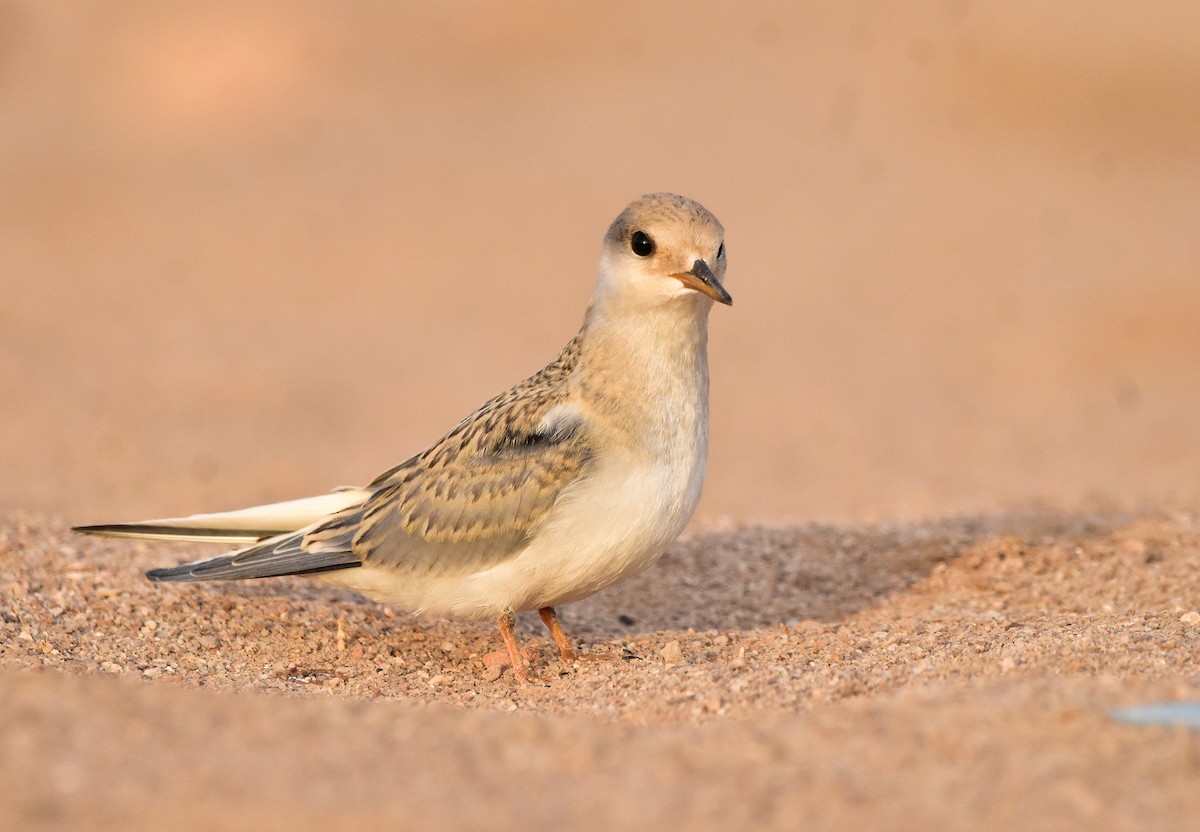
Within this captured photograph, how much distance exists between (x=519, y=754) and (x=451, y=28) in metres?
23.7

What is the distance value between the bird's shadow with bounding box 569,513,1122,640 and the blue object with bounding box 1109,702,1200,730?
285 centimetres

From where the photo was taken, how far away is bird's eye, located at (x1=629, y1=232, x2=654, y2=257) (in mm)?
6289

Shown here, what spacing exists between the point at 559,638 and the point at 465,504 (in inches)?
31.6

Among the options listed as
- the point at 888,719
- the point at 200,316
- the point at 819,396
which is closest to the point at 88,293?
the point at 200,316

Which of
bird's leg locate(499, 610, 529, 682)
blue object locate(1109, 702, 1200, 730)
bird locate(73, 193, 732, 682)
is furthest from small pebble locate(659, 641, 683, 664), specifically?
blue object locate(1109, 702, 1200, 730)

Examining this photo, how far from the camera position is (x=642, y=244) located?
6.32m

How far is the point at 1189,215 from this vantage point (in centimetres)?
1909

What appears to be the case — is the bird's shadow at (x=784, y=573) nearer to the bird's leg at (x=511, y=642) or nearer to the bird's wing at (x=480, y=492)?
the bird's leg at (x=511, y=642)

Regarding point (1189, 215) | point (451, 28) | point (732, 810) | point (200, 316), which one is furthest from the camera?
point (451, 28)

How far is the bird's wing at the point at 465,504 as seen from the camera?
20.5ft

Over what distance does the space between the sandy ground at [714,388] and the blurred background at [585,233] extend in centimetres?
8

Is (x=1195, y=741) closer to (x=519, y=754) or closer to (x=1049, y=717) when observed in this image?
(x=1049, y=717)

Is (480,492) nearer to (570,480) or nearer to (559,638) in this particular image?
(570,480)

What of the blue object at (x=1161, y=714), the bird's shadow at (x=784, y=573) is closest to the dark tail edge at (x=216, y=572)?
the bird's shadow at (x=784, y=573)
